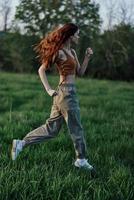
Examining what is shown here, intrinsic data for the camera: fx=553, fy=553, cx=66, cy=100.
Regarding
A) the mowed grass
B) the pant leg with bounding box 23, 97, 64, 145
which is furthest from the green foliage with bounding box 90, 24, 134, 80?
the pant leg with bounding box 23, 97, 64, 145

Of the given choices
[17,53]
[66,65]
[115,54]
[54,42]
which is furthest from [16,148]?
[115,54]

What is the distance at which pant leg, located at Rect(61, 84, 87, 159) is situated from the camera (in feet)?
20.1

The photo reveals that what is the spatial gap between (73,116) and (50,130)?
0.40 m

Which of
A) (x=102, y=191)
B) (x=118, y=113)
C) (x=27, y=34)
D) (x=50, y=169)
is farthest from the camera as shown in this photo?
(x=27, y=34)

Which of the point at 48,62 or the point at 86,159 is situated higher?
the point at 48,62

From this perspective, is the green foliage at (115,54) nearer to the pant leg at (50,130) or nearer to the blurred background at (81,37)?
the blurred background at (81,37)

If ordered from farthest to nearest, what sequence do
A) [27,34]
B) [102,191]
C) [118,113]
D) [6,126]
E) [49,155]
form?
[27,34]
[118,113]
[6,126]
[49,155]
[102,191]

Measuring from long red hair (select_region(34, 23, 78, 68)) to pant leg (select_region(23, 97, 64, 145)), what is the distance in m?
0.56

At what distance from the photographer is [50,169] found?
5.61m

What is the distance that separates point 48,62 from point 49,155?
1100mm

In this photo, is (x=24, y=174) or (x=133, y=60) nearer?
(x=24, y=174)

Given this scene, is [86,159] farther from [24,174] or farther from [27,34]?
[27,34]

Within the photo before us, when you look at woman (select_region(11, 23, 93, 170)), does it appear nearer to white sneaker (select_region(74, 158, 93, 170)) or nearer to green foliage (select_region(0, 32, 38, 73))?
white sneaker (select_region(74, 158, 93, 170))

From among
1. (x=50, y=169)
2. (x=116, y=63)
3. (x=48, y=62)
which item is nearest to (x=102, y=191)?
(x=50, y=169)
